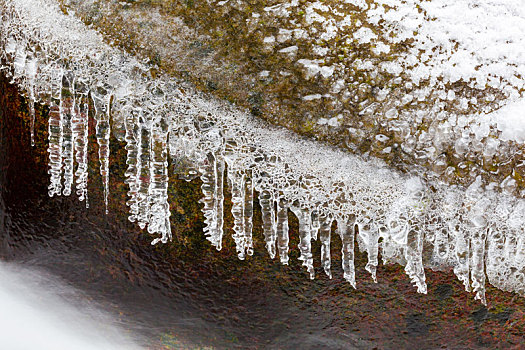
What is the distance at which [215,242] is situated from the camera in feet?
5.45

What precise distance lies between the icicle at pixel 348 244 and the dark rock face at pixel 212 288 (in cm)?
3

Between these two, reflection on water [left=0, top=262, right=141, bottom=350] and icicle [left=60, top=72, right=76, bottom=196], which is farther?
reflection on water [left=0, top=262, right=141, bottom=350]

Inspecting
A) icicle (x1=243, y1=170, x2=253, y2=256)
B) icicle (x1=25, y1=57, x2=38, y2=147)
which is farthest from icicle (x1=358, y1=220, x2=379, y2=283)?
icicle (x1=25, y1=57, x2=38, y2=147)

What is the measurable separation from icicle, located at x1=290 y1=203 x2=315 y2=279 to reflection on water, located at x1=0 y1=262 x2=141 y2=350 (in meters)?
0.88

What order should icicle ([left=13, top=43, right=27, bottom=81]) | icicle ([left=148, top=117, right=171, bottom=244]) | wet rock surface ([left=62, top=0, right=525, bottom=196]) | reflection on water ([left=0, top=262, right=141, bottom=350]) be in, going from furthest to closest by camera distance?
reflection on water ([left=0, top=262, right=141, bottom=350]), icicle ([left=13, top=43, right=27, bottom=81]), icicle ([left=148, top=117, right=171, bottom=244]), wet rock surface ([left=62, top=0, right=525, bottom=196])

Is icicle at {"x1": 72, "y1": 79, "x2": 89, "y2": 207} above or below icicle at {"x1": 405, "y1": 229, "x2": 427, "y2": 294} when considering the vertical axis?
above

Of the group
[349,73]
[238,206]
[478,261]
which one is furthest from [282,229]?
[478,261]

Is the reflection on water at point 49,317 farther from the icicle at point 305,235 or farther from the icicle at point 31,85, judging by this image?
the icicle at point 305,235

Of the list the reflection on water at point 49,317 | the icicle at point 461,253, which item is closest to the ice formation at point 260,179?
the icicle at point 461,253

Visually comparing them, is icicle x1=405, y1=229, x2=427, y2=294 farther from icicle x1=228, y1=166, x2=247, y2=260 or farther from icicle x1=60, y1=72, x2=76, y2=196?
icicle x1=60, y1=72, x2=76, y2=196

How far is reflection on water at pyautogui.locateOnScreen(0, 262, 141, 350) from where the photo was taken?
1.90m

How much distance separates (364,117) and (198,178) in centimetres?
63

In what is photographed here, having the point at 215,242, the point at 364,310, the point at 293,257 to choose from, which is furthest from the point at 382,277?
the point at 215,242

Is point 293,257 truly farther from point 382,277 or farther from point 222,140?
point 222,140
